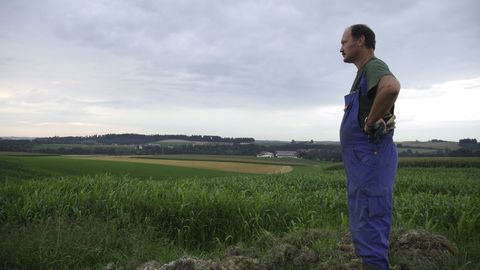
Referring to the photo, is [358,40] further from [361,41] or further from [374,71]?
[374,71]

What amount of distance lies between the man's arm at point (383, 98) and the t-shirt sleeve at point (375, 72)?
5cm

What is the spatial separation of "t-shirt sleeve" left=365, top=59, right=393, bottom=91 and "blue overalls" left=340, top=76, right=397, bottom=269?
0.37 ft

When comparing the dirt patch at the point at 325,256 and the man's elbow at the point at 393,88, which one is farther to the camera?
the dirt patch at the point at 325,256

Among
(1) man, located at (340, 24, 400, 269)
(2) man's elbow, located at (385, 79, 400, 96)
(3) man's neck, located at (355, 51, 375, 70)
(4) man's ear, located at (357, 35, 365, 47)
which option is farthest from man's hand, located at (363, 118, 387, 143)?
(4) man's ear, located at (357, 35, 365, 47)

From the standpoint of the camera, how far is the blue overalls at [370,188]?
11.1 ft

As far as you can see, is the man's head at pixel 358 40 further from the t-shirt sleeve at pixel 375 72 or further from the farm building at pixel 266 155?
the farm building at pixel 266 155

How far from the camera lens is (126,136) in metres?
102

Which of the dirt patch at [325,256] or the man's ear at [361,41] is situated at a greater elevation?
the man's ear at [361,41]

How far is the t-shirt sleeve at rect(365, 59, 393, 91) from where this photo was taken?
337cm

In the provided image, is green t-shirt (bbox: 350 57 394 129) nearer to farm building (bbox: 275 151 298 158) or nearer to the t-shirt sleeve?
the t-shirt sleeve

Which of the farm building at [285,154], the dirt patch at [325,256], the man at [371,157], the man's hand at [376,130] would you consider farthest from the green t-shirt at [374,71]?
the farm building at [285,154]

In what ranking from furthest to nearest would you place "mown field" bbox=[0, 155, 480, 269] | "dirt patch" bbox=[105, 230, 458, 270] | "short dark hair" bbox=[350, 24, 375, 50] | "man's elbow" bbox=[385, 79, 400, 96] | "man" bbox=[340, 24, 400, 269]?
"mown field" bbox=[0, 155, 480, 269] < "dirt patch" bbox=[105, 230, 458, 270] < "short dark hair" bbox=[350, 24, 375, 50] < "man" bbox=[340, 24, 400, 269] < "man's elbow" bbox=[385, 79, 400, 96]

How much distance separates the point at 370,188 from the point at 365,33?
59.4 inches

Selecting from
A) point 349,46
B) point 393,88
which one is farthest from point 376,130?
point 349,46
